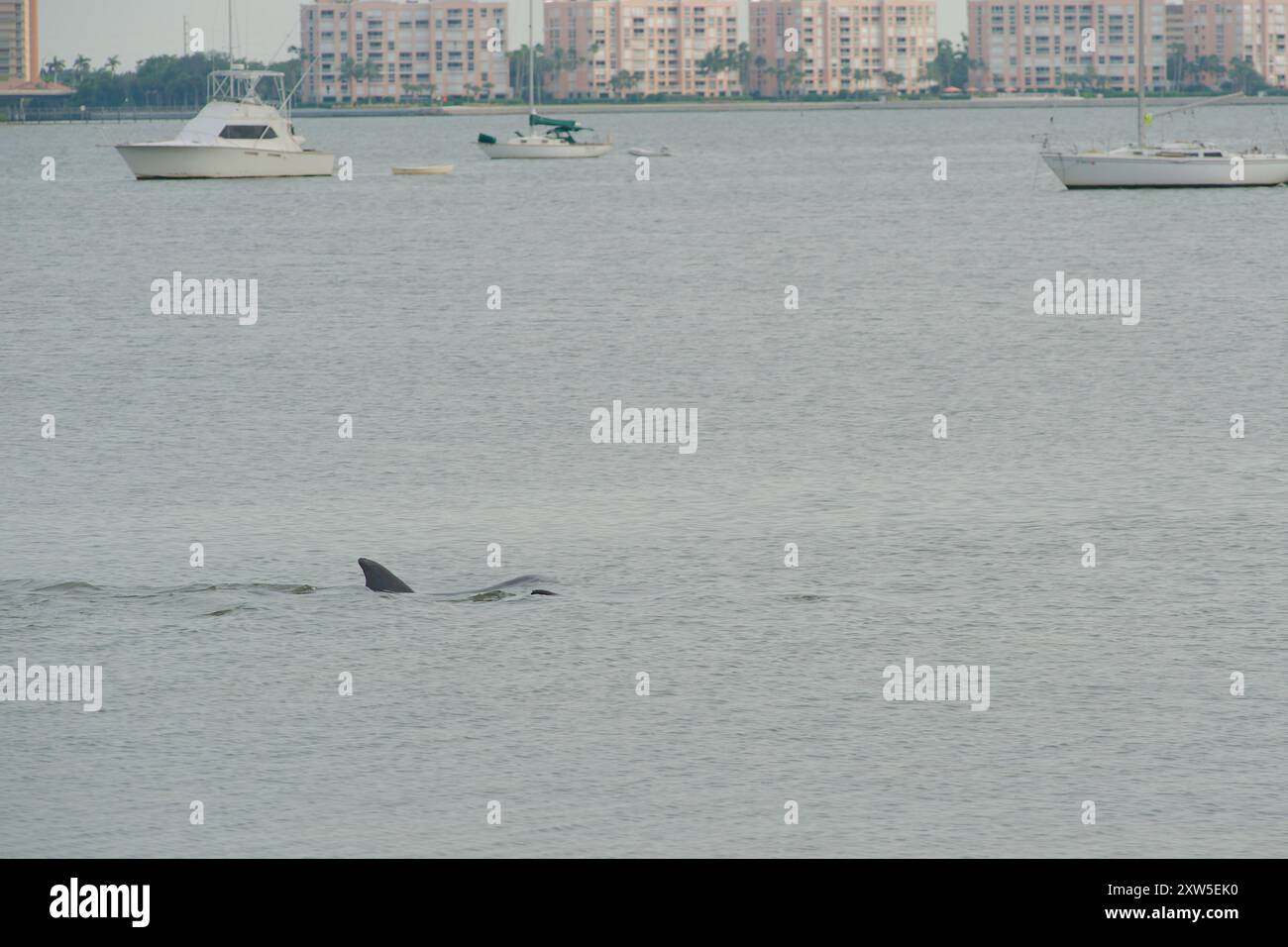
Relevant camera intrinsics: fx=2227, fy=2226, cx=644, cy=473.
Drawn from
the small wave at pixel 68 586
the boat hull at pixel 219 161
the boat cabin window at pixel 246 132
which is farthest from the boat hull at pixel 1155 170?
the small wave at pixel 68 586

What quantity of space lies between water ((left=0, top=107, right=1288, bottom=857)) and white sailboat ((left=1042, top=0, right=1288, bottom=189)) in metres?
48.2

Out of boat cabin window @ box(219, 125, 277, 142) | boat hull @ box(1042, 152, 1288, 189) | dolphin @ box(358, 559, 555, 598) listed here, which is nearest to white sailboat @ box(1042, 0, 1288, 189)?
boat hull @ box(1042, 152, 1288, 189)

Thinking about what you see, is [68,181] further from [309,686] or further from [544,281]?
[309,686]

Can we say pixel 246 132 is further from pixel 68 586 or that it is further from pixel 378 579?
pixel 378 579

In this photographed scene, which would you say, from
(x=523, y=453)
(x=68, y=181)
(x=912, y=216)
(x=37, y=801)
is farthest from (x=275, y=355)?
(x=68, y=181)

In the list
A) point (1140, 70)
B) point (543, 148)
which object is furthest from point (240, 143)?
point (543, 148)

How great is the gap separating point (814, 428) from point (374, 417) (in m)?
8.41

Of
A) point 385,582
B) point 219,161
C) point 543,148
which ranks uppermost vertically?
point 543,148

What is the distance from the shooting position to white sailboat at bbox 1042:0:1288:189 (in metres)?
110

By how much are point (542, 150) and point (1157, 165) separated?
81517 mm

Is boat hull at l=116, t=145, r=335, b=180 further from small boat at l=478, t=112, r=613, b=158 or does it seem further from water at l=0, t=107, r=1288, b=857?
water at l=0, t=107, r=1288, b=857

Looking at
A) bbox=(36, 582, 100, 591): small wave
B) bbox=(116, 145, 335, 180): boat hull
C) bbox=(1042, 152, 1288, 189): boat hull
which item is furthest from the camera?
bbox=(116, 145, 335, 180): boat hull

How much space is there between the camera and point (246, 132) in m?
129
